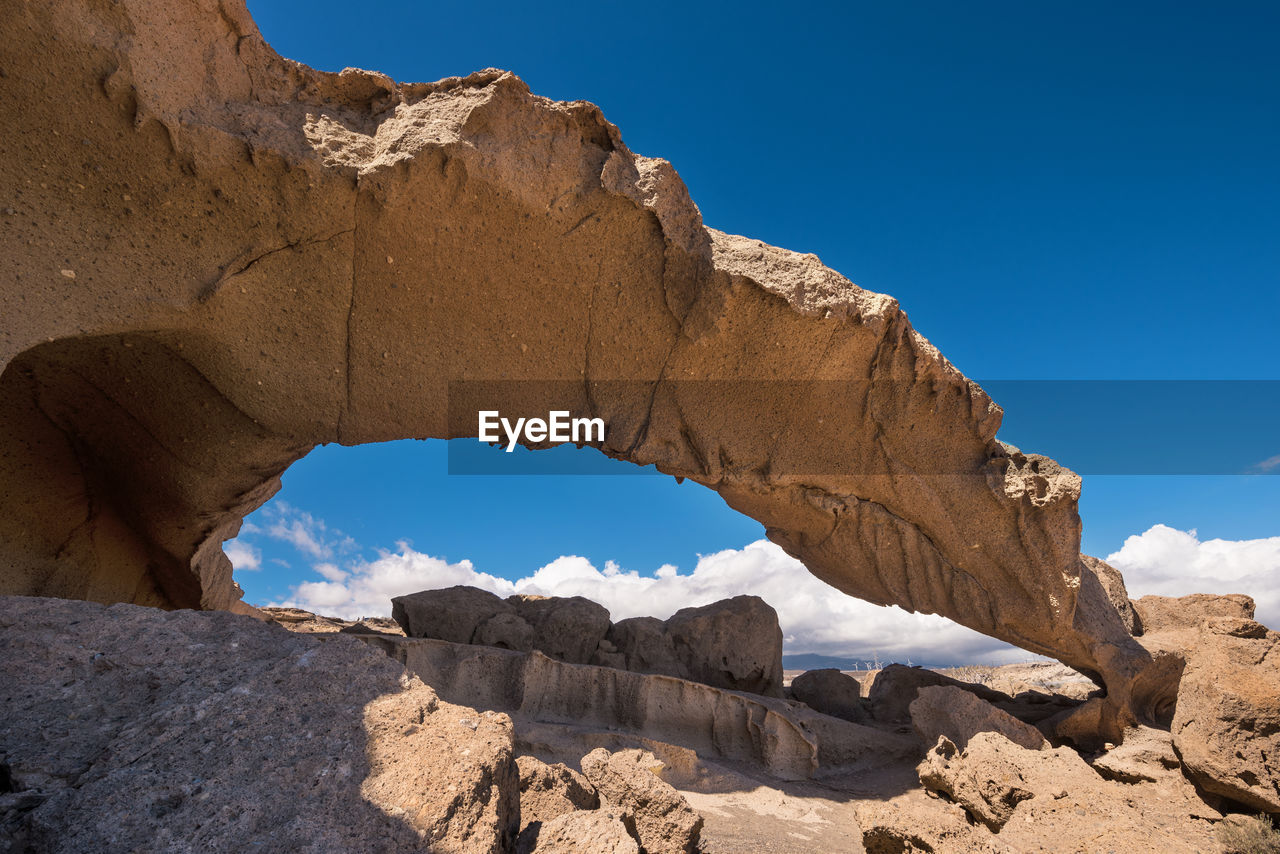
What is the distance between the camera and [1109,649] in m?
7.23

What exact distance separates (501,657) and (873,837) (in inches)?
137

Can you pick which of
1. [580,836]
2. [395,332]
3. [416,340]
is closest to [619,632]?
[416,340]

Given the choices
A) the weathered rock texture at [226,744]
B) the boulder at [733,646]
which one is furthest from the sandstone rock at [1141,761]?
the weathered rock texture at [226,744]

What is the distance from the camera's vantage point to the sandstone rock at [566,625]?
740 cm

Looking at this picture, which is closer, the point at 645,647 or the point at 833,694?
the point at 645,647

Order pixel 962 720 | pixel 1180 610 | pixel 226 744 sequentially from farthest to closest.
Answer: pixel 1180 610, pixel 962 720, pixel 226 744

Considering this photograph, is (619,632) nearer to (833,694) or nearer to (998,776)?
(833,694)

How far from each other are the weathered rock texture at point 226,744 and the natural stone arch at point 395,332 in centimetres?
222

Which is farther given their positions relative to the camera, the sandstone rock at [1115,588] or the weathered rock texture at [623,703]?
the sandstone rock at [1115,588]

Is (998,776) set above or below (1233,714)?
below

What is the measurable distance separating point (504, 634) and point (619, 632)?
1.36m

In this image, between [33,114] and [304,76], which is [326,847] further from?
[304,76]

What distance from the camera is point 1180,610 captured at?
783 cm

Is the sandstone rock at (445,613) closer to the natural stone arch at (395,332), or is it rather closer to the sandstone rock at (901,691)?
the natural stone arch at (395,332)
